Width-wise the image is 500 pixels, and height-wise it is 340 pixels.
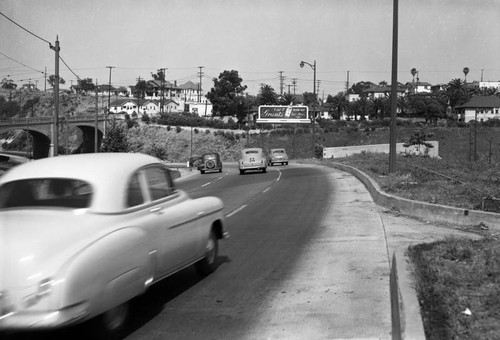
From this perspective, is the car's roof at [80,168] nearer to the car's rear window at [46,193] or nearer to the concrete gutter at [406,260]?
the car's rear window at [46,193]

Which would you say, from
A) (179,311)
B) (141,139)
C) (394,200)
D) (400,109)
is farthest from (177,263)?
(400,109)

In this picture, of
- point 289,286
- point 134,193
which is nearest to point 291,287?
point 289,286

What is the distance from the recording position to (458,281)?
6047mm

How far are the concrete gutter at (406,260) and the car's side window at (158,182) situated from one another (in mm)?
2818

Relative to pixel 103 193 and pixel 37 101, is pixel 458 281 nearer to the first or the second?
pixel 103 193

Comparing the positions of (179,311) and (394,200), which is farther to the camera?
(394,200)

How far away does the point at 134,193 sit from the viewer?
19.2 feet

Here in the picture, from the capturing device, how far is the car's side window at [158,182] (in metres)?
6.32

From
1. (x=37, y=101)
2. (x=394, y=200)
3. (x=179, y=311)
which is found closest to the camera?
(x=179, y=311)

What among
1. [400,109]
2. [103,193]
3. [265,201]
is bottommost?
[265,201]

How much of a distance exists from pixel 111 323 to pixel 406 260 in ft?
12.4

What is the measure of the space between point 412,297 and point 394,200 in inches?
349

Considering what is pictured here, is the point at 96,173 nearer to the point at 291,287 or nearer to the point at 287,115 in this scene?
the point at 291,287

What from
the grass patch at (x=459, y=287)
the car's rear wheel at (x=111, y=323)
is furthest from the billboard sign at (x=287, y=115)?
the car's rear wheel at (x=111, y=323)
